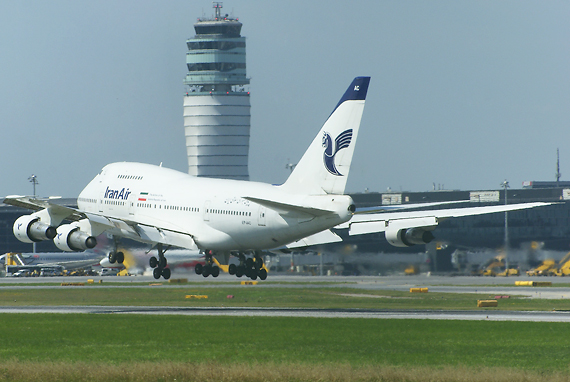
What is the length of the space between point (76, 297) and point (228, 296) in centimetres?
1354

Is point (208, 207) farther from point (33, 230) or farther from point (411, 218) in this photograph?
point (411, 218)

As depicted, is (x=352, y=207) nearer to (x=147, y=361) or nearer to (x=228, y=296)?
(x=147, y=361)

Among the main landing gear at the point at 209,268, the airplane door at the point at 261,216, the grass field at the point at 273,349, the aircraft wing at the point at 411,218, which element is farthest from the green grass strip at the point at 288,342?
the aircraft wing at the point at 411,218

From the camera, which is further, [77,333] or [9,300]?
[9,300]

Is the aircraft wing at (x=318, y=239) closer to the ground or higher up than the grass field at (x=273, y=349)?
higher up

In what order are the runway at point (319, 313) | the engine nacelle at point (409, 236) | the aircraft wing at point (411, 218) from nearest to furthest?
1. the aircraft wing at point (411, 218)
2. the engine nacelle at point (409, 236)
3. the runway at point (319, 313)

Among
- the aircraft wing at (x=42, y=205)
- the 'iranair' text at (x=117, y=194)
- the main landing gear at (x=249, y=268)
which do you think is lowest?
the main landing gear at (x=249, y=268)

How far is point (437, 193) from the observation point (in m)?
154

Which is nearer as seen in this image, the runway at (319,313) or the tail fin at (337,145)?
the tail fin at (337,145)

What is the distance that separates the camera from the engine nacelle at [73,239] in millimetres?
54812

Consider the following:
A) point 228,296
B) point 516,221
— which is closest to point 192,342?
point 228,296

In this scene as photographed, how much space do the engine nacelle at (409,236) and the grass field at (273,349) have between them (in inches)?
200

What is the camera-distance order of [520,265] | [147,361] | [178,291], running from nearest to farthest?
[147,361], [178,291], [520,265]

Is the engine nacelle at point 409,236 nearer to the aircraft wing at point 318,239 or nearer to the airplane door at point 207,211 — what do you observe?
the aircraft wing at point 318,239
